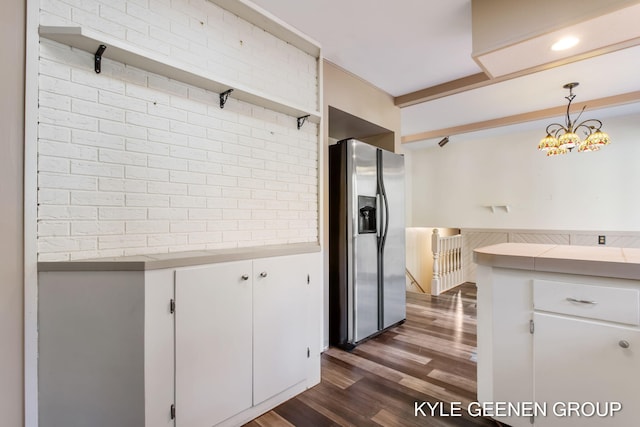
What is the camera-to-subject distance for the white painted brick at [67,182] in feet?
4.41

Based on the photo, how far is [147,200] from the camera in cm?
164

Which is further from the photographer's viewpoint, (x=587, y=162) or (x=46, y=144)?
(x=587, y=162)

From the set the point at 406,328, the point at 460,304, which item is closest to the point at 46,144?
the point at 406,328

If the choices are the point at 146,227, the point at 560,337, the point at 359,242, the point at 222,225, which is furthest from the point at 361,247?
the point at 146,227

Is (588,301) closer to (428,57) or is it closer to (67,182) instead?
(428,57)

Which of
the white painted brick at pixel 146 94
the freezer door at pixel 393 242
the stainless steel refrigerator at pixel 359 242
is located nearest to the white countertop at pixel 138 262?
the white painted brick at pixel 146 94

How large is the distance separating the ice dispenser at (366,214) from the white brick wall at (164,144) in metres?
0.61

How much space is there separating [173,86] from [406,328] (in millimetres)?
3014

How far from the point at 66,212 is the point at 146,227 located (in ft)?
1.12

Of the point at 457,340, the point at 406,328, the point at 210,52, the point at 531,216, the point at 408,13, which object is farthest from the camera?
the point at 531,216

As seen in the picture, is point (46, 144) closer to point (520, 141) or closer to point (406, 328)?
point (406, 328)

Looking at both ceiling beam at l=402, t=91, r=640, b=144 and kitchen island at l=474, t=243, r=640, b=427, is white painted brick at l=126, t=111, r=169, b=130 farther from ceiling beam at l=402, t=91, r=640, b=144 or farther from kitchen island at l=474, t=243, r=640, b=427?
ceiling beam at l=402, t=91, r=640, b=144

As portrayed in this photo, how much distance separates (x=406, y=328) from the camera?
3.25m

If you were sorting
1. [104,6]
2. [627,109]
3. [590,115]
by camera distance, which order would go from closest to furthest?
[104,6], [627,109], [590,115]
